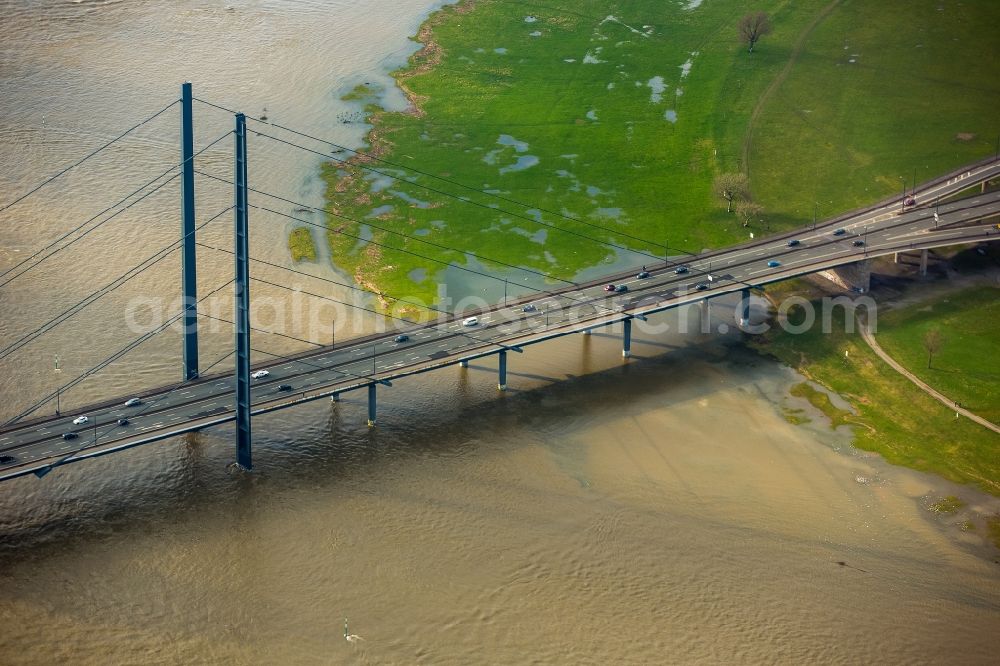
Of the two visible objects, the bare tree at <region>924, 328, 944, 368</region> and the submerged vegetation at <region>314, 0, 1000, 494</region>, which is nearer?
the bare tree at <region>924, 328, 944, 368</region>

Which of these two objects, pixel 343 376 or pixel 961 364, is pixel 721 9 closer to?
pixel 961 364

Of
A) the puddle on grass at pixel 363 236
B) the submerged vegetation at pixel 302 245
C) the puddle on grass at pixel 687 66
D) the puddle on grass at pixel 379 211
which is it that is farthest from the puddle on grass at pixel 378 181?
the puddle on grass at pixel 687 66

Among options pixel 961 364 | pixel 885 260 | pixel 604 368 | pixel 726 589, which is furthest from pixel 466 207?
pixel 726 589

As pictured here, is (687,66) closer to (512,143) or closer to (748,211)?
(512,143)

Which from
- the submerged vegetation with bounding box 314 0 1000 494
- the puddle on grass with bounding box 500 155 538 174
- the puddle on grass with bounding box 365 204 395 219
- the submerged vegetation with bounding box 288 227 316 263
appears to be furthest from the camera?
the puddle on grass with bounding box 500 155 538 174

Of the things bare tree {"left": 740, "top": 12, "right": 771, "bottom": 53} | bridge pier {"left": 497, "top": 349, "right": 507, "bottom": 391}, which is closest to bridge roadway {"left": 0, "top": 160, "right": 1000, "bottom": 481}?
bridge pier {"left": 497, "top": 349, "right": 507, "bottom": 391}

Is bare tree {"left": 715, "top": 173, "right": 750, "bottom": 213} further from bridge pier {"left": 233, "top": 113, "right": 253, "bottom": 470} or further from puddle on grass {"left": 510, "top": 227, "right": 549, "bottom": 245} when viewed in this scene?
bridge pier {"left": 233, "top": 113, "right": 253, "bottom": 470}

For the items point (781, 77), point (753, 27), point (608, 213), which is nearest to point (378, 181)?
point (608, 213)
